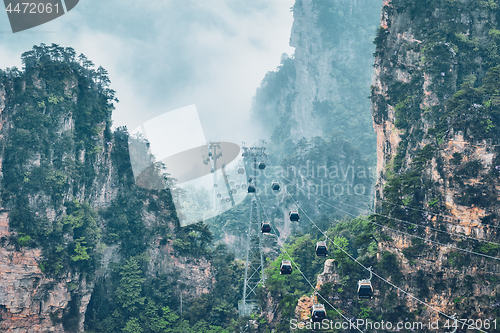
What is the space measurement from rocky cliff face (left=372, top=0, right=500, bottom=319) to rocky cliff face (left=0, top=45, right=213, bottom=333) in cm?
2145

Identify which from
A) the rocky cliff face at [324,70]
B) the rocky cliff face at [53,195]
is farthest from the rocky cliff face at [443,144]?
the rocky cliff face at [324,70]

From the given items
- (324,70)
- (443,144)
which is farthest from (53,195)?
(324,70)

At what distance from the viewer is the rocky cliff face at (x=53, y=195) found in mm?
36844

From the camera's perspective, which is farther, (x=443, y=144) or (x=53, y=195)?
(x=53, y=195)

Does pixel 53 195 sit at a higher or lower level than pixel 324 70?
lower

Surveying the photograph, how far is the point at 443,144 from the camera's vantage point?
28859 millimetres

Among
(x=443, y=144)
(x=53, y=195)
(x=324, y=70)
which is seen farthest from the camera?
(x=324, y=70)

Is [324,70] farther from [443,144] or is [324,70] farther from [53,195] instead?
[443,144]

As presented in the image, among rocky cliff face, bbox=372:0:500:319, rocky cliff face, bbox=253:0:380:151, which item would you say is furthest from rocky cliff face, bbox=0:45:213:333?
rocky cliff face, bbox=253:0:380:151

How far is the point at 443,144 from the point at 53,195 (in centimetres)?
2759

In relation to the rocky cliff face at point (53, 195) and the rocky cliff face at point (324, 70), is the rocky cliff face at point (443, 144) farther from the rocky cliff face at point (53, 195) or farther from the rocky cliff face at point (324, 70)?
the rocky cliff face at point (324, 70)

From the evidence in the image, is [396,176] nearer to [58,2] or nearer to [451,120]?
[451,120]

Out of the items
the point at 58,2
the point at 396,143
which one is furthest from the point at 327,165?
the point at 58,2

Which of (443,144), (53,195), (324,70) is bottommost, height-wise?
(53,195)
